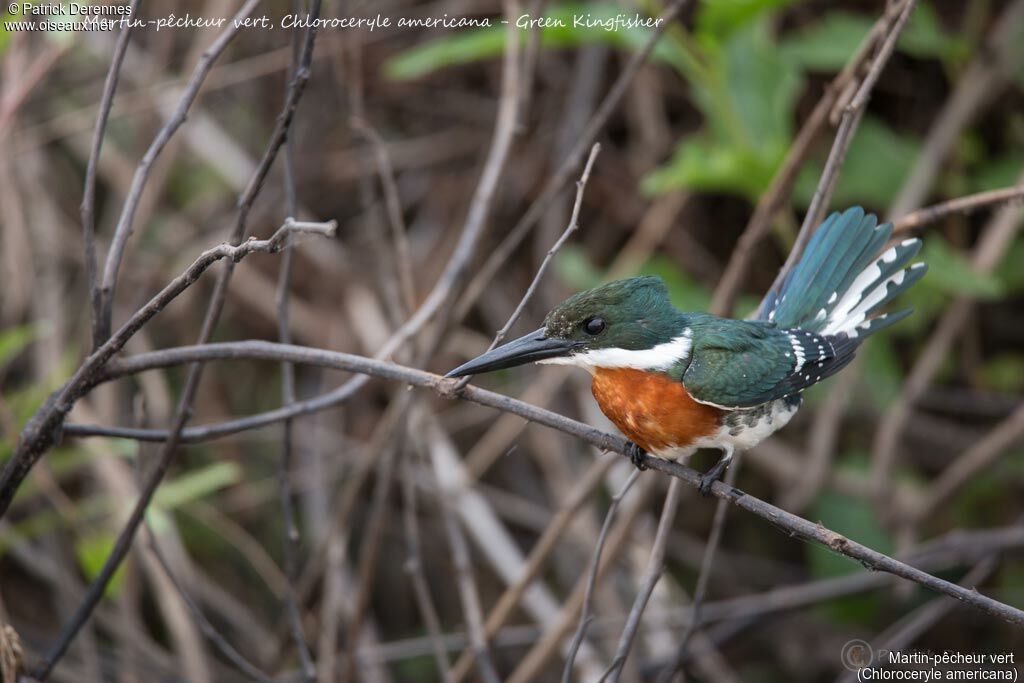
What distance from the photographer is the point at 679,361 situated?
2076mm

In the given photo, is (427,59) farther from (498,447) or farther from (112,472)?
(112,472)

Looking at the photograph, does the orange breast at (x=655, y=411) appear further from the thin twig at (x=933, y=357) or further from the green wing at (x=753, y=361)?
the thin twig at (x=933, y=357)

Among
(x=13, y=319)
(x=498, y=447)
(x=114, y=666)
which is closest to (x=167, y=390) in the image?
(x=13, y=319)

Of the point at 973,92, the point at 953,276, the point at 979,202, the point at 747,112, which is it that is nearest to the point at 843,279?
the point at 979,202

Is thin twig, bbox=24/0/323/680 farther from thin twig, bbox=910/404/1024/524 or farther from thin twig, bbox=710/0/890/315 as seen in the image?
thin twig, bbox=910/404/1024/524

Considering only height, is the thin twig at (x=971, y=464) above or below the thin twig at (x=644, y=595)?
above

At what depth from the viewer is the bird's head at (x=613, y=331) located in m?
1.98

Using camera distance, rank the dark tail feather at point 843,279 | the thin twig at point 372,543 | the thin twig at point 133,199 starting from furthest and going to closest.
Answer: the thin twig at point 372,543 → the dark tail feather at point 843,279 → the thin twig at point 133,199

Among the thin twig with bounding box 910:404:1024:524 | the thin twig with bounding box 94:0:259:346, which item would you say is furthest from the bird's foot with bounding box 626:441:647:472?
the thin twig with bounding box 910:404:1024:524

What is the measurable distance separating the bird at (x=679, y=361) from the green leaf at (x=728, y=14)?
0.84 m

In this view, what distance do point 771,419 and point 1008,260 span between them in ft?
5.55

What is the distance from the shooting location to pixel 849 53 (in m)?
Result: 3.22

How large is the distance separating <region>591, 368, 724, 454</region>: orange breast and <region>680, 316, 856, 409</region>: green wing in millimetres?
38

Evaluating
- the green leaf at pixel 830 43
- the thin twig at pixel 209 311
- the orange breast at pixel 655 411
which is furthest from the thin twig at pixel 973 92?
the thin twig at pixel 209 311
